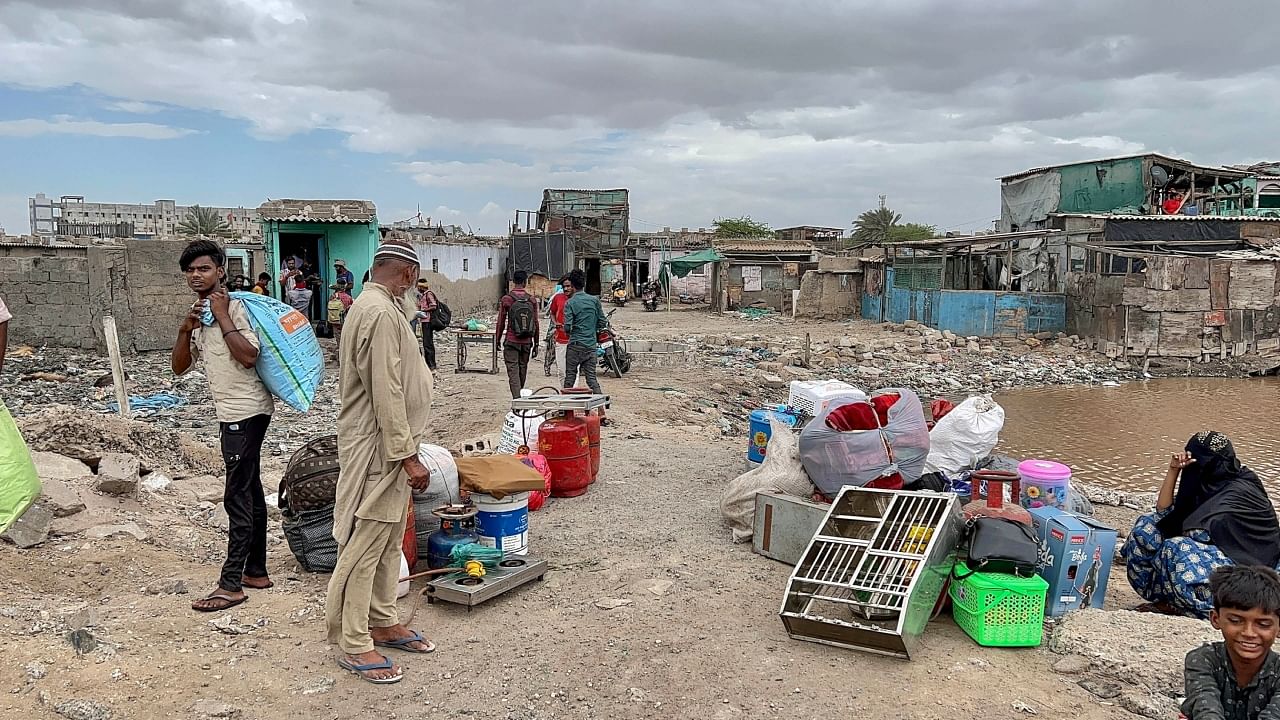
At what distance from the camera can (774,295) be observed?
1172 inches

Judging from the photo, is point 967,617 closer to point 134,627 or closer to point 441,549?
point 441,549

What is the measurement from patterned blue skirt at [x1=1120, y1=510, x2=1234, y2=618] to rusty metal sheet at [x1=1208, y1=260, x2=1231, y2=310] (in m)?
16.0

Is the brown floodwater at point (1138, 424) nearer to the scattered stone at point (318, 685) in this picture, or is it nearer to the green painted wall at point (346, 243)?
the scattered stone at point (318, 685)

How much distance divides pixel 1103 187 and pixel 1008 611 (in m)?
26.1

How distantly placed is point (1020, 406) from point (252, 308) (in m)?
12.6

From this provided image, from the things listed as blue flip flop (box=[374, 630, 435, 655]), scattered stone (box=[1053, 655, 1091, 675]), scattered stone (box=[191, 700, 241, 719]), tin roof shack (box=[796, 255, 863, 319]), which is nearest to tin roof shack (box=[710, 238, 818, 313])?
tin roof shack (box=[796, 255, 863, 319])

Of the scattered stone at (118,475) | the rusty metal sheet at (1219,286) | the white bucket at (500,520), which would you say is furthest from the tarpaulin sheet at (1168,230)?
the scattered stone at (118,475)

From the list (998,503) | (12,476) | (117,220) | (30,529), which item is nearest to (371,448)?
(12,476)

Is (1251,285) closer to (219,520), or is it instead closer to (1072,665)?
(1072,665)

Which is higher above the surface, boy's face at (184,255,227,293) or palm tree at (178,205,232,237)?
palm tree at (178,205,232,237)

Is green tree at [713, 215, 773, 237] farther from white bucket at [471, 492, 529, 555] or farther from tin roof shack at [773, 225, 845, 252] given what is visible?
white bucket at [471, 492, 529, 555]

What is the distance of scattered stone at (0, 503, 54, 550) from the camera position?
4332 mm

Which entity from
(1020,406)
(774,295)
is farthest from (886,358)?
(774,295)

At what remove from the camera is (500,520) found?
4.39 metres
